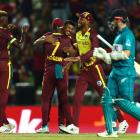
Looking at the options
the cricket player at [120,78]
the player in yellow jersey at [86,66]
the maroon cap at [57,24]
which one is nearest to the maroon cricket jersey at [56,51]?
the maroon cap at [57,24]

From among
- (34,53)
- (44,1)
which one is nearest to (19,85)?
(34,53)

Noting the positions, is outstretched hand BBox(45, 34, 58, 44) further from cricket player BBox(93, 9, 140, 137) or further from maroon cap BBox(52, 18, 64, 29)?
cricket player BBox(93, 9, 140, 137)

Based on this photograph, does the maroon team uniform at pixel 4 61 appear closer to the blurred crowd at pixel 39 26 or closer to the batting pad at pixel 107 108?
the batting pad at pixel 107 108

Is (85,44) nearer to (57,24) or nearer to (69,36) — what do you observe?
(69,36)

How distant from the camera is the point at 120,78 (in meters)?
14.4

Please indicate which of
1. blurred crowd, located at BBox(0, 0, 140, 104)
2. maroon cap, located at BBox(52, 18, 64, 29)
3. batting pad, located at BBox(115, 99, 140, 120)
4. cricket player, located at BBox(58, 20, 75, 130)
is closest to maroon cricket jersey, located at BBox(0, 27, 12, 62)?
maroon cap, located at BBox(52, 18, 64, 29)

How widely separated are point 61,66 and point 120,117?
59.6 inches

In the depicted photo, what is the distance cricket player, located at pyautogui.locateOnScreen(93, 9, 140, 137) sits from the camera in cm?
1426

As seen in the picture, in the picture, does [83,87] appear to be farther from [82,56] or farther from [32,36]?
[32,36]

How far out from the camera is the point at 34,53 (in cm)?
2370

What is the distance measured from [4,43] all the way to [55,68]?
3.57 ft

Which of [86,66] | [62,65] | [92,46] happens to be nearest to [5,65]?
[62,65]

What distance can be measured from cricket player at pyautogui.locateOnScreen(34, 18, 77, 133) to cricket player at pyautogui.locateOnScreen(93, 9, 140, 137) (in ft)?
6.28

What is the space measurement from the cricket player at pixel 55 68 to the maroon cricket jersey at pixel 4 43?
545 mm
